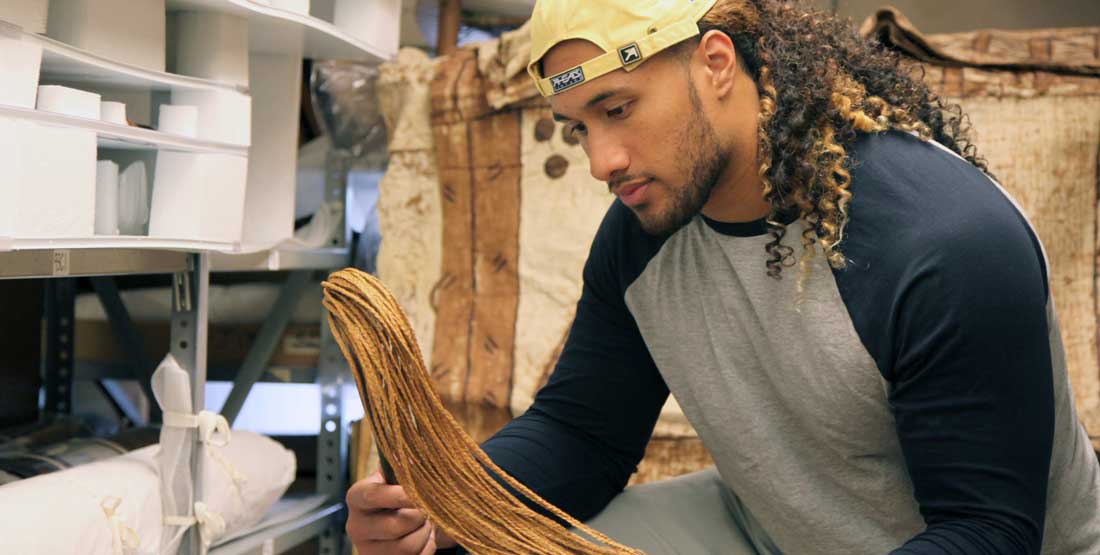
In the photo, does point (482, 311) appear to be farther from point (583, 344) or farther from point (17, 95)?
point (17, 95)

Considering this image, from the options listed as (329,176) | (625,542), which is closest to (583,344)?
(625,542)

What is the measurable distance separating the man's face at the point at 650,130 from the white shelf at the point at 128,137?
0.44 metres

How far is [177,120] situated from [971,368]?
865mm

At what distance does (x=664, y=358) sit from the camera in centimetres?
111

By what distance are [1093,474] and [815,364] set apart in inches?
12.0

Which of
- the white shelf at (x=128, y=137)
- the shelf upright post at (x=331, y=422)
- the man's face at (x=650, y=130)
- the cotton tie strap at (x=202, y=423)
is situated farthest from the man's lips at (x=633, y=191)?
the shelf upright post at (x=331, y=422)

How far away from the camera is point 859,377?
3.04 ft

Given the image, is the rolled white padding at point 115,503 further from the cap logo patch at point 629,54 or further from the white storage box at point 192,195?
the cap logo patch at point 629,54

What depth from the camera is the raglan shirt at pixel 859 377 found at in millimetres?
836

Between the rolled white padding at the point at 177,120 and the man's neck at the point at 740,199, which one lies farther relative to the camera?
the rolled white padding at the point at 177,120

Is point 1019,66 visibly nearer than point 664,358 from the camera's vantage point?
No

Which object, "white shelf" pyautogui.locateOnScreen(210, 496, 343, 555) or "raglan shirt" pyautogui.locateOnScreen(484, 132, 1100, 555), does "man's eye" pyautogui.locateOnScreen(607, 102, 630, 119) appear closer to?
"raglan shirt" pyautogui.locateOnScreen(484, 132, 1100, 555)

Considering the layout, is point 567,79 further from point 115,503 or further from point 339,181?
point 339,181

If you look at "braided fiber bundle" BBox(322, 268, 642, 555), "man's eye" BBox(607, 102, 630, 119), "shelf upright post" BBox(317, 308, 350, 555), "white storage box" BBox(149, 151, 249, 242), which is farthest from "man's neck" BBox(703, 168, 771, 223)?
"shelf upright post" BBox(317, 308, 350, 555)
